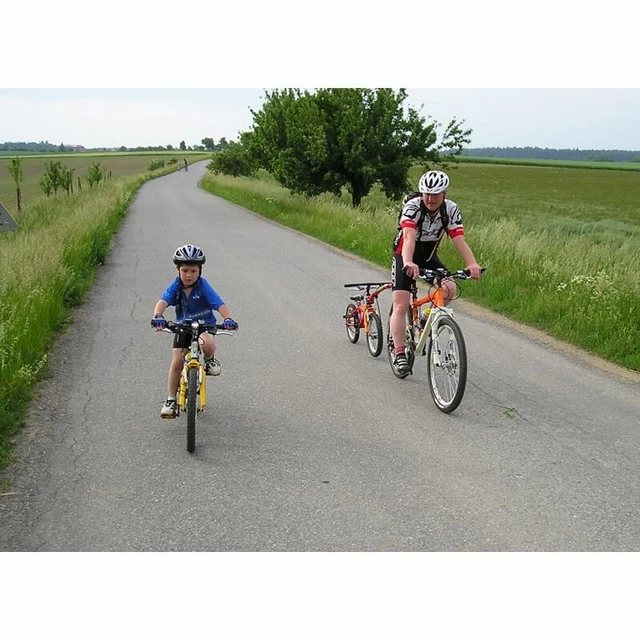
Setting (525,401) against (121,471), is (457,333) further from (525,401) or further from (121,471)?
(121,471)

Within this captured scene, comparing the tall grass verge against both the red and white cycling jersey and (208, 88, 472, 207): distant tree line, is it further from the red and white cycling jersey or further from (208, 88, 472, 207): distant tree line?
(208, 88, 472, 207): distant tree line

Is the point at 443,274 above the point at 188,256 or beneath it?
beneath

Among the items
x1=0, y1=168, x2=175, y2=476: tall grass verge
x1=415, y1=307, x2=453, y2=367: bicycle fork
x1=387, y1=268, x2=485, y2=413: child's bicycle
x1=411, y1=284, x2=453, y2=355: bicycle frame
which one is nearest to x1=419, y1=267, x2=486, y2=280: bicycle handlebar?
x1=387, y1=268, x2=485, y2=413: child's bicycle

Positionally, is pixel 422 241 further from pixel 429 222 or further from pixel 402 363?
pixel 402 363

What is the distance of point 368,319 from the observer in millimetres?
7668

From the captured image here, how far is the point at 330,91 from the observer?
26.3 m

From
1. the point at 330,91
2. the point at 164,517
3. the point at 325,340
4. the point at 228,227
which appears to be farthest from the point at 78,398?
the point at 330,91

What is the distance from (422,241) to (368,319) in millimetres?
1649

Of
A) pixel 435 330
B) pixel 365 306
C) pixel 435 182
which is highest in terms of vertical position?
pixel 435 182

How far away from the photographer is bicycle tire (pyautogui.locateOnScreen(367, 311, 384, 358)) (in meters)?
7.47

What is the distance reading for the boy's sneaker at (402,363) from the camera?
21.2ft

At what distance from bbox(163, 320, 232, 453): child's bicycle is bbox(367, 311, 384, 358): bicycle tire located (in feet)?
9.01

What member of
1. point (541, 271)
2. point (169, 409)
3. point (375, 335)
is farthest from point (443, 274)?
point (541, 271)

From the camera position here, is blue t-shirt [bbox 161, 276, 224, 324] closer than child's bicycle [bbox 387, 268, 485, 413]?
Yes
